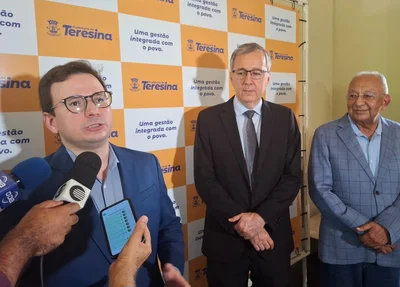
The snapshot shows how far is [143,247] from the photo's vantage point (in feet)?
2.96

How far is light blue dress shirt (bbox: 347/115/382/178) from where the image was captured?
76.0 inches

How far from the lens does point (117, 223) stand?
1.03 metres

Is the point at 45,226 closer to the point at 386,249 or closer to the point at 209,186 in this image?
the point at 209,186

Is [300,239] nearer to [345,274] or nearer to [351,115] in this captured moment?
[345,274]

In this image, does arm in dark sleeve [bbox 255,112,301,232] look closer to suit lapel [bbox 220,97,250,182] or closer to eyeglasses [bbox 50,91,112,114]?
suit lapel [bbox 220,97,250,182]

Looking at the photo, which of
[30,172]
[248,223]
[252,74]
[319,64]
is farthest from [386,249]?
[319,64]

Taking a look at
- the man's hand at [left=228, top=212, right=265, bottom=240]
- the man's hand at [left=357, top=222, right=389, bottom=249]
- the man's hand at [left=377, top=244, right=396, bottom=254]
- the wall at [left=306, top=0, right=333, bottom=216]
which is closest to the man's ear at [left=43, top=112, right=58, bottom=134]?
the man's hand at [left=228, top=212, right=265, bottom=240]

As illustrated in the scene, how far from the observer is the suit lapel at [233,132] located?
1.72m

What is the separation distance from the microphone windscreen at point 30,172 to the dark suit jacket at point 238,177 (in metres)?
0.95

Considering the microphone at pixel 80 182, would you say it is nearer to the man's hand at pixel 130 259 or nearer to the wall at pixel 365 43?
the man's hand at pixel 130 259

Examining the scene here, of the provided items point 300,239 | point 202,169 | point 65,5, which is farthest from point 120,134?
point 300,239

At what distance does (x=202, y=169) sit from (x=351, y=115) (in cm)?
107

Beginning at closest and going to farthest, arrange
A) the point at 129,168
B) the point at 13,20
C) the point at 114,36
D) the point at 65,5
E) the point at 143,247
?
the point at 143,247 < the point at 129,168 < the point at 13,20 < the point at 65,5 < the point at 114,36

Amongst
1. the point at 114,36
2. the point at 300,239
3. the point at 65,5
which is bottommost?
the point at 300,239
